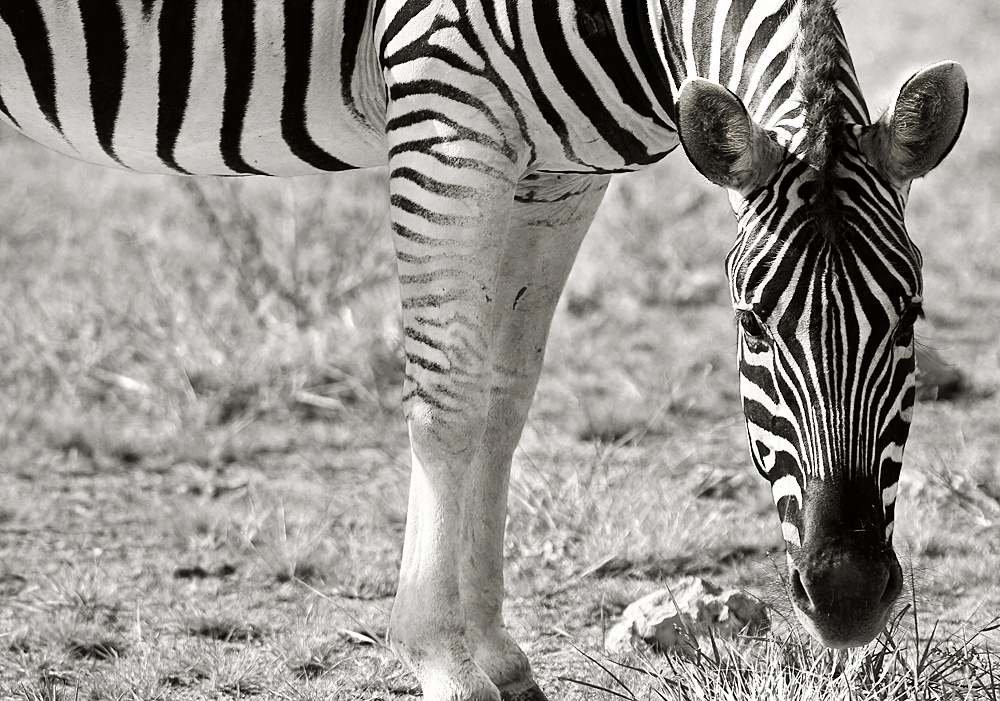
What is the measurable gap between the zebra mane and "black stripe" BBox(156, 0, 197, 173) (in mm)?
1613

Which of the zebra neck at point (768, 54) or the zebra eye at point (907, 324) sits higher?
the zebra neck at point (768, 54)

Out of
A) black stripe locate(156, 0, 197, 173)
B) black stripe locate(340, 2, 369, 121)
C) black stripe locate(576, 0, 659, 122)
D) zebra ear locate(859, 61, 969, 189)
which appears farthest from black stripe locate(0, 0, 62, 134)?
zebra ear locate(859, 61, 969, 189)

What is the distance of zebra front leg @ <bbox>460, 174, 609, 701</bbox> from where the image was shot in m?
3.48

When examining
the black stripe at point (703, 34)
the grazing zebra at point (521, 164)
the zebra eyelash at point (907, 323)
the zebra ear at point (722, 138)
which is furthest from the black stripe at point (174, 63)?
the zebra eyelash at point (907, 323)

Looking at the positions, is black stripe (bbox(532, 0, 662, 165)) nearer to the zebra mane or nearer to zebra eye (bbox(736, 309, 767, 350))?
the zebra mane

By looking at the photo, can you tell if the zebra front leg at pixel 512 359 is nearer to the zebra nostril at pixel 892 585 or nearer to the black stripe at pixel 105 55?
the black stripe at pixel 105 55

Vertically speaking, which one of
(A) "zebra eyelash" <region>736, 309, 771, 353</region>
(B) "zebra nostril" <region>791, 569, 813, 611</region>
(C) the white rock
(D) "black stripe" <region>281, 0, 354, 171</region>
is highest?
(D) "black stripe" <region>281, 0, 354, 171</region>

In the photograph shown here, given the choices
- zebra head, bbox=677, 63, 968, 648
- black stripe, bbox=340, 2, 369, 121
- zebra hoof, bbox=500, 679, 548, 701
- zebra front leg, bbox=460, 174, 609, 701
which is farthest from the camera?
zebra front leg, bbox=460, 174, 609, 701

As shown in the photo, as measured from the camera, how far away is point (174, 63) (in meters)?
3.23

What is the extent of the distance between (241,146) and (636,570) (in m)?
2.17

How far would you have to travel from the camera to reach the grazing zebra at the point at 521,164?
2.45 meters

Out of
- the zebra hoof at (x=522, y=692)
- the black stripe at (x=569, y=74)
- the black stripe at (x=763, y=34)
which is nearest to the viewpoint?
the black stripe at (x=763, y=34)

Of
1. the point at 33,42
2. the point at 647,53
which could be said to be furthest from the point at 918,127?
the point at 33,42

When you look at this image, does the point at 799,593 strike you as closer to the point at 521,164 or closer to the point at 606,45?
the point at 521,164
